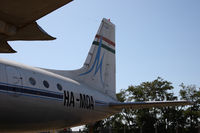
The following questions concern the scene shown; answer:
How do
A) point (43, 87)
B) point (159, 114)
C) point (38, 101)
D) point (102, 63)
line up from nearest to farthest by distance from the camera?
1. point (38, 101)
2. point (43, 87)
3. point (102, 63)
4. point (159, 114)

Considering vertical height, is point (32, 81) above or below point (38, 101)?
above

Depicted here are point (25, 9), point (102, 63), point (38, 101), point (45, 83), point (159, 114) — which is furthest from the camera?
point (159, 114)

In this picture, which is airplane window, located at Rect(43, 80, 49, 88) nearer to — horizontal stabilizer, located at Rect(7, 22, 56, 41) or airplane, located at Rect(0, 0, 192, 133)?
airplane, located at Rect(0, 0, 192, 133)

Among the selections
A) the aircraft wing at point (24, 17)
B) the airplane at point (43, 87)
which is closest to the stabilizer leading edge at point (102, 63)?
the airplane at point (43, 87)

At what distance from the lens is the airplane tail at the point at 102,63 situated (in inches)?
486

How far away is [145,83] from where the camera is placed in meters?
46.8

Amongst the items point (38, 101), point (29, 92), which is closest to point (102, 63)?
point (38, 101)

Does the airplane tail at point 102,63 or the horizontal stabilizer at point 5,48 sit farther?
the airplane tail at point 102,63

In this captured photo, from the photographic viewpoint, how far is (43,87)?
8094mm

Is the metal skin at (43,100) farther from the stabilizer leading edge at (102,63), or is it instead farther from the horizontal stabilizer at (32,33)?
the horizontal stabilizer at (32,33)

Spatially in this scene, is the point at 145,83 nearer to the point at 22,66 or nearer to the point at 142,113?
the point at 142,113

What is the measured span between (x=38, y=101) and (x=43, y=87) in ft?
1.98

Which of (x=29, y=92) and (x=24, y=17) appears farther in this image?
(x=29, y=92)

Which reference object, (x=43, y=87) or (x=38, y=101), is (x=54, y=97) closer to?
(x=43, y=87)
